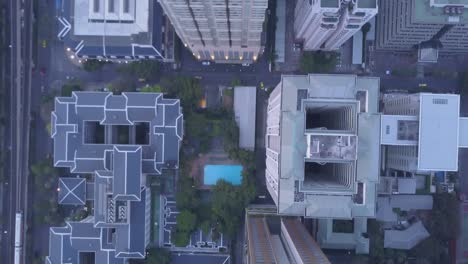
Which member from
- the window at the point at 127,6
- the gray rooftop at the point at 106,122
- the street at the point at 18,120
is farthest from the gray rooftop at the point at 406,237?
the street at the point at 18,120

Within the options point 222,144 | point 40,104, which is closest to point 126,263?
point 222,144

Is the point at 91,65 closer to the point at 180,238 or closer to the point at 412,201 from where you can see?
the point at 180,238

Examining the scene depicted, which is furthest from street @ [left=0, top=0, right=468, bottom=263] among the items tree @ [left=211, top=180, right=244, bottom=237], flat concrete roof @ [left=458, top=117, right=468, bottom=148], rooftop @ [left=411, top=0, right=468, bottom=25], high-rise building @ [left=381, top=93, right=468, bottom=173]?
rooftop @ [left=411, top=0, right=468, bottom=25]

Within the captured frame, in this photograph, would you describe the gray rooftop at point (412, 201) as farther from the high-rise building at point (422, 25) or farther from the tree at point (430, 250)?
the high-rise building at point (422, 25)

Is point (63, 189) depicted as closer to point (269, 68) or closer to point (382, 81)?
point (269, 68)

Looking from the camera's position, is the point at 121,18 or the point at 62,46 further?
the point at 62,46

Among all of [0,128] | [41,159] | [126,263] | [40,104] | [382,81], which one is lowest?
[126,263]
